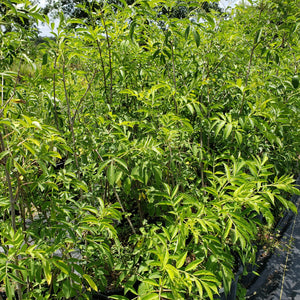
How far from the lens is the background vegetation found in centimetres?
118

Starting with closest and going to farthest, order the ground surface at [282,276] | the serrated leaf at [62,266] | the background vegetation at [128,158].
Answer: the serrated leaf at [62,266]
the background vegetation at [128,158]
the ground surface at [282,276]

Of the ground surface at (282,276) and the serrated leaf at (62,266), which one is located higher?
the serrated leaf at (62,266)

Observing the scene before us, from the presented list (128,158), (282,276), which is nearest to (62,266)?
(128,158)

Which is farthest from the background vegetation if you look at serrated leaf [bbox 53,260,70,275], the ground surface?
the ground surface

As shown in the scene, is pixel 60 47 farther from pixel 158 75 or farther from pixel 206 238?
pixel 206 238

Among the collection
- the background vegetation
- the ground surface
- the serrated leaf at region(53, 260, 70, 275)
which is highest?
the background vegetation

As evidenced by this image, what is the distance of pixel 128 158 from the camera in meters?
1.57

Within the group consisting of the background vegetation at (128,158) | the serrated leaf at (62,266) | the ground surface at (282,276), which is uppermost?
the background vegetation at (128,158)

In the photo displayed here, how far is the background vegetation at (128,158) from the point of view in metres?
1.18

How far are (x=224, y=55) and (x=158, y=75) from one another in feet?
1.86

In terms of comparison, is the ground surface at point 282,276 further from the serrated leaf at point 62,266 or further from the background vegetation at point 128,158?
the serrated leaf at point 62,266

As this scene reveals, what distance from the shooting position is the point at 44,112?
1.93m

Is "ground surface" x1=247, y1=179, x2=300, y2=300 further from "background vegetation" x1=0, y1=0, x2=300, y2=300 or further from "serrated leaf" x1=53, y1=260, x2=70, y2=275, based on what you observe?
"serrated leaf" x1=53, y1=260, x2=70, y2=275

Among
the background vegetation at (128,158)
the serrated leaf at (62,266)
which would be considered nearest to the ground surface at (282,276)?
the background vegetation at (128,158)
